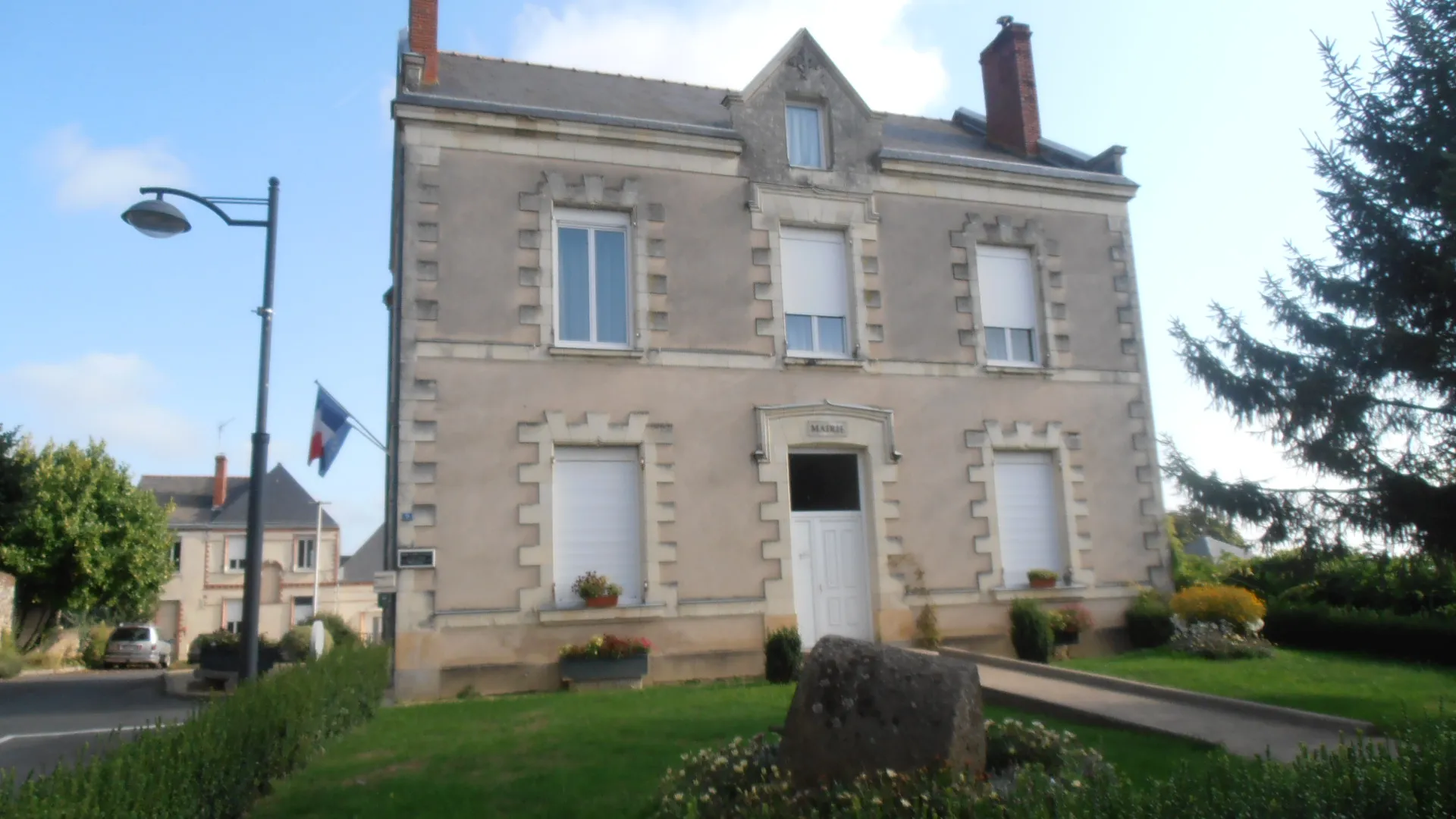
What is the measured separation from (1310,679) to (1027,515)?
14.7ft

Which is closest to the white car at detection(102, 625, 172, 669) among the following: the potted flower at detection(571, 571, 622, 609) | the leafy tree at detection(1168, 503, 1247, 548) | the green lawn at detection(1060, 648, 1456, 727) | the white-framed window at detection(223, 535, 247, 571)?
the white-framed window at detection(223, 535, 247, 571)

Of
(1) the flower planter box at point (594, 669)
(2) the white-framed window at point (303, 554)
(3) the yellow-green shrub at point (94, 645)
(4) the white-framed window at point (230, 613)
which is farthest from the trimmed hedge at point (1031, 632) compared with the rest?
(4) the white-framed window at point (230, 613)

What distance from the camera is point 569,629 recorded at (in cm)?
1246

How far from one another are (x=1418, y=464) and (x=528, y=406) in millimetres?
9370

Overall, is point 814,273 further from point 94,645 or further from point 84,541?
point 94,645

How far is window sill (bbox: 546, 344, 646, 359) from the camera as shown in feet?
42.7

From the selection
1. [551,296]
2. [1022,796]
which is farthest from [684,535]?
[1022,796]

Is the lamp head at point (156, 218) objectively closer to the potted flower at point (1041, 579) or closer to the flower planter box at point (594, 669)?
the flower planter box at point (594, 669)

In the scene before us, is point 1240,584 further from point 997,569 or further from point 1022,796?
point 1022,796

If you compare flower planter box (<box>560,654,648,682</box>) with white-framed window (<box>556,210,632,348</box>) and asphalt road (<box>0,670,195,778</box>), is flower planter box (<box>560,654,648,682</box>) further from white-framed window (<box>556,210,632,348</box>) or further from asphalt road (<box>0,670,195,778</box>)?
asphalt road (<box>0,670,195,778</box>)

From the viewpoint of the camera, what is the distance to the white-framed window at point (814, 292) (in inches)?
565

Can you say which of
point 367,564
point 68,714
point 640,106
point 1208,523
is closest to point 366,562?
point 367,564

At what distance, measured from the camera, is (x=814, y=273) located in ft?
47.8

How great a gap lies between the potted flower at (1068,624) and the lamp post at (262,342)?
32.4ft
